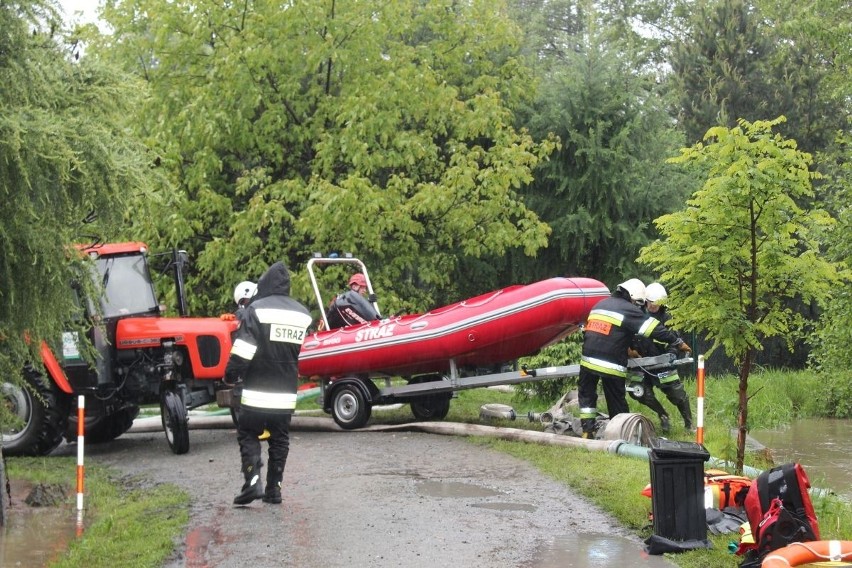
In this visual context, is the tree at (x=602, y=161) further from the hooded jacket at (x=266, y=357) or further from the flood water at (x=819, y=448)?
the hooded jacket at (x=266, y=357)

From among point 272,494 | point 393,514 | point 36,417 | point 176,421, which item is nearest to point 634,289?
point 393,514

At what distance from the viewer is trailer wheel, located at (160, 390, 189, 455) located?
1331cm

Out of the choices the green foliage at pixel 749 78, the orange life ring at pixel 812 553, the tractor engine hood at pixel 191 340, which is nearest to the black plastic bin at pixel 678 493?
the orange life ring at pixel 812 553

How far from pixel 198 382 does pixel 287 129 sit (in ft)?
24.8

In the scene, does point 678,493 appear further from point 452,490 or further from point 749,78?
point 749,78

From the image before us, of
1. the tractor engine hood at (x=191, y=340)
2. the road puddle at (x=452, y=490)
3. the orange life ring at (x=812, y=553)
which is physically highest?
the tractor engine hood at (x=191, y=340)

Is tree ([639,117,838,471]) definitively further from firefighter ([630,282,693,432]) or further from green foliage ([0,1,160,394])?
green foliage ([0,1,160,394])

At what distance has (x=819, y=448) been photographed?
15180 mm

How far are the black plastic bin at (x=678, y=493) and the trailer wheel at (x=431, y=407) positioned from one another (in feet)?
25.0

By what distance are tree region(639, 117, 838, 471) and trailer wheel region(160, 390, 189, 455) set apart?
233 inches

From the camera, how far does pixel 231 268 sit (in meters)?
19.7

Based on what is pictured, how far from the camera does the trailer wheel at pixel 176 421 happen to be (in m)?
13.3

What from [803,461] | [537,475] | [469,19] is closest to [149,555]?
[537,475]

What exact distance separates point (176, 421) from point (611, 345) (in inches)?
195
